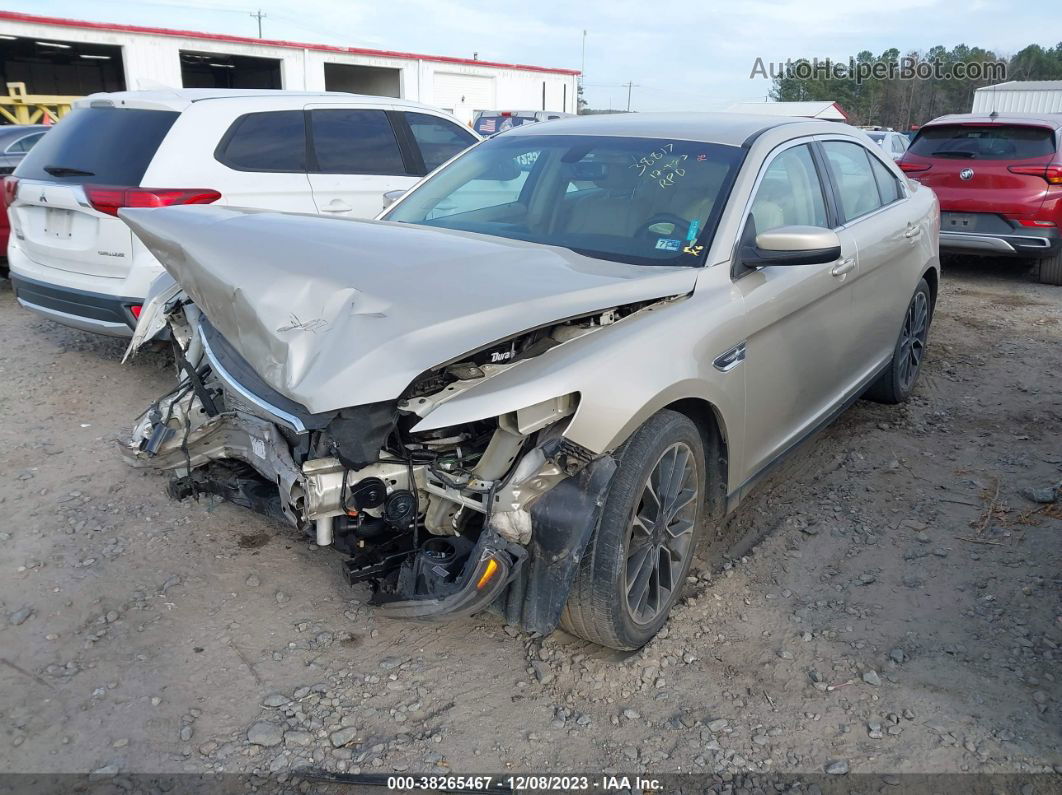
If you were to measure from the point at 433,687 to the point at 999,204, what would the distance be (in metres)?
8.19

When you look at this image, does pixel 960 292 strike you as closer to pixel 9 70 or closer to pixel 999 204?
pixel 999 204

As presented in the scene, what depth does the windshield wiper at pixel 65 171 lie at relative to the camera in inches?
206

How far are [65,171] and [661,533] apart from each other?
458 centimetres

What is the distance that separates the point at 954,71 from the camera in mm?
54438

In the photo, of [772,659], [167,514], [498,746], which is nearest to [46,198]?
[167,514]

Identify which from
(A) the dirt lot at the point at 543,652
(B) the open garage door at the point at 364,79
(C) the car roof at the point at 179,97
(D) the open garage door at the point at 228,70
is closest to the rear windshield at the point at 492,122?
(C) the car roof at the point at 179,97

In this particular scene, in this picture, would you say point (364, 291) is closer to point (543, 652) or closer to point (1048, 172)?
point (543, 652)

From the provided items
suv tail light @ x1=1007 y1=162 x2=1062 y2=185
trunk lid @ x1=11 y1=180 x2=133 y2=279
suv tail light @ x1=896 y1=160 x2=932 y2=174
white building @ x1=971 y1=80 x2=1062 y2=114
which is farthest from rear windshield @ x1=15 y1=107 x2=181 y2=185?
white building @ x1=971 y1=80 x2=1062 y2=114

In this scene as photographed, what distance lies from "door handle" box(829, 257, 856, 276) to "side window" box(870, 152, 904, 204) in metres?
0.98

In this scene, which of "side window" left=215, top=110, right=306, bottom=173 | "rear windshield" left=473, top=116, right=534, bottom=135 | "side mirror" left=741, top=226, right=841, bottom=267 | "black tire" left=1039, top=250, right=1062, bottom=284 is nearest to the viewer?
"side mirror" left=741, top=226, right=841, bottom=267

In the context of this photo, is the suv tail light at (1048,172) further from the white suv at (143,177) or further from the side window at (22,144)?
the side window at (22,144)

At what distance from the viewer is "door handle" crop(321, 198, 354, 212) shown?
19.5 ft

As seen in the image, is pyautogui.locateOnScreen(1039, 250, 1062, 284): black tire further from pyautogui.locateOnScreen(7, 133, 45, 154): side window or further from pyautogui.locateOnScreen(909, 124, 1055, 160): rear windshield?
pyautogui.locateOnScreen(7, 133, 45, 154): side window

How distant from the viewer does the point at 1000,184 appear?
8539 mm
